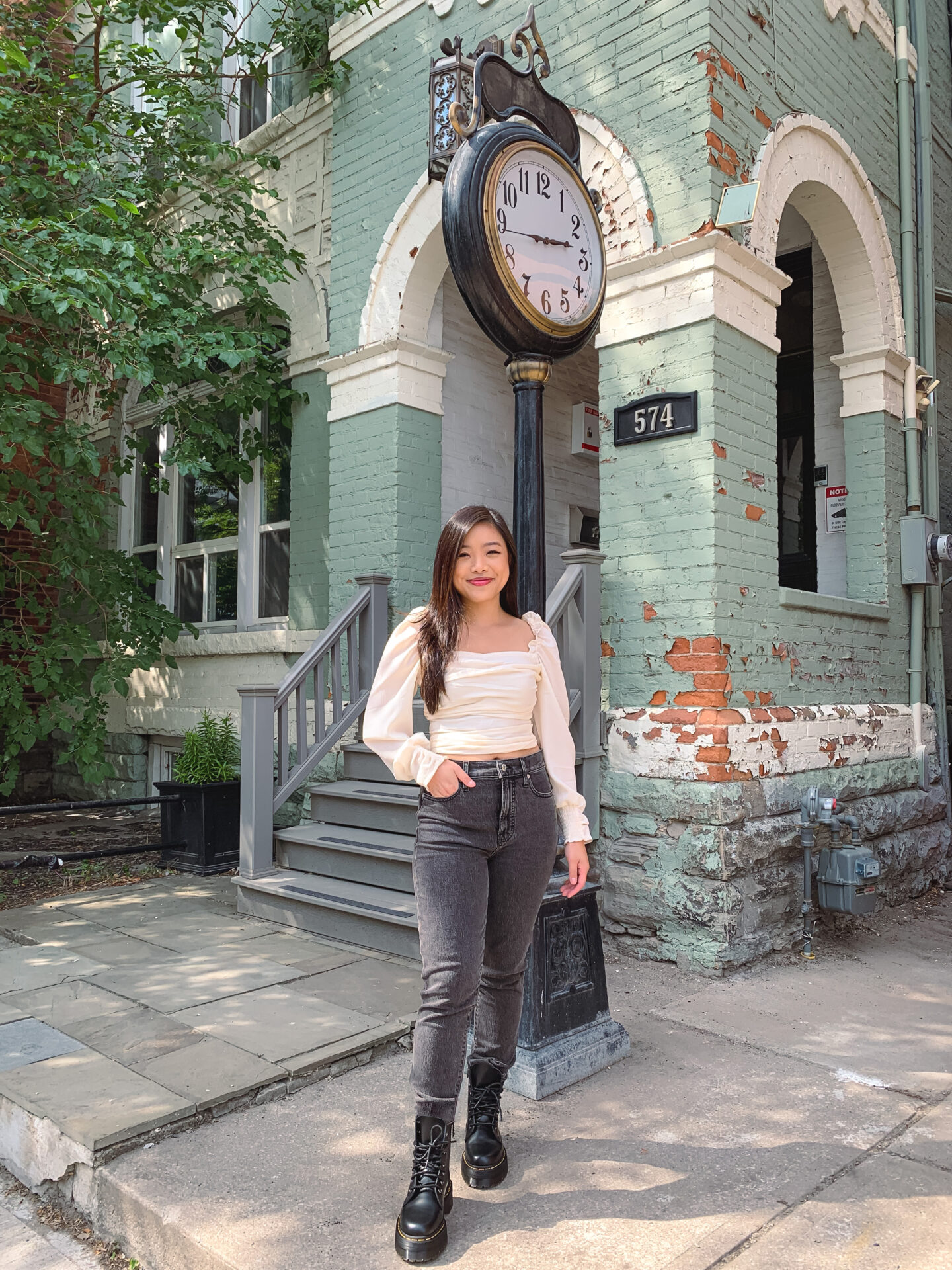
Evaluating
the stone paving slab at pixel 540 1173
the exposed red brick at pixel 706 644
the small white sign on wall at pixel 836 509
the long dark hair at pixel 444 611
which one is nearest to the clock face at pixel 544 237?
the long dark hair at pixel 444 611

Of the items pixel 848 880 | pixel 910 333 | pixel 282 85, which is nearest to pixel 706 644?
pixel 848 880

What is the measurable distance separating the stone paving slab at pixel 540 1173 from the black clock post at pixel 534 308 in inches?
6.7

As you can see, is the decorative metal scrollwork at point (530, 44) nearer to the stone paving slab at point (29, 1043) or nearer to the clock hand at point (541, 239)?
the clock hand at point (541, 239)

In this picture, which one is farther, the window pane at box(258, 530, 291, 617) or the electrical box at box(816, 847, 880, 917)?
the window pane at box(258, 530, 291, 617)

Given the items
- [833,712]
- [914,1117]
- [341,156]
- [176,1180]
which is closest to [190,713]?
[341,156]

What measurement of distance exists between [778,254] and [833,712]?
420 cm

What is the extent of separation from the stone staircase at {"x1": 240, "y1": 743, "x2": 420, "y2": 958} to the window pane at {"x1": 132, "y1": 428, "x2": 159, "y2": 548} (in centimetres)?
452

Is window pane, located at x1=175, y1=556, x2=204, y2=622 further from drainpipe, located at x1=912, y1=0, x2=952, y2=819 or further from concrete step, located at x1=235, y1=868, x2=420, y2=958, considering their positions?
drainpipe, located at x1=912, y1=0, x2=952, y2=819

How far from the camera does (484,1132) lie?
8.62 ft

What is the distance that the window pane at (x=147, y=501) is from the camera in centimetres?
949

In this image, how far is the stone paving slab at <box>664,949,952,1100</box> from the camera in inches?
137

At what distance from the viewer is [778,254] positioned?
7738 millimetres

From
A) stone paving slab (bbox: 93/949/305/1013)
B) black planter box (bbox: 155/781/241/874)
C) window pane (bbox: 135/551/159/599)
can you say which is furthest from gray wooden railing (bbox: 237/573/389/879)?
window pane (bbox: 135/551/159/599)

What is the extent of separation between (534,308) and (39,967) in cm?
367
